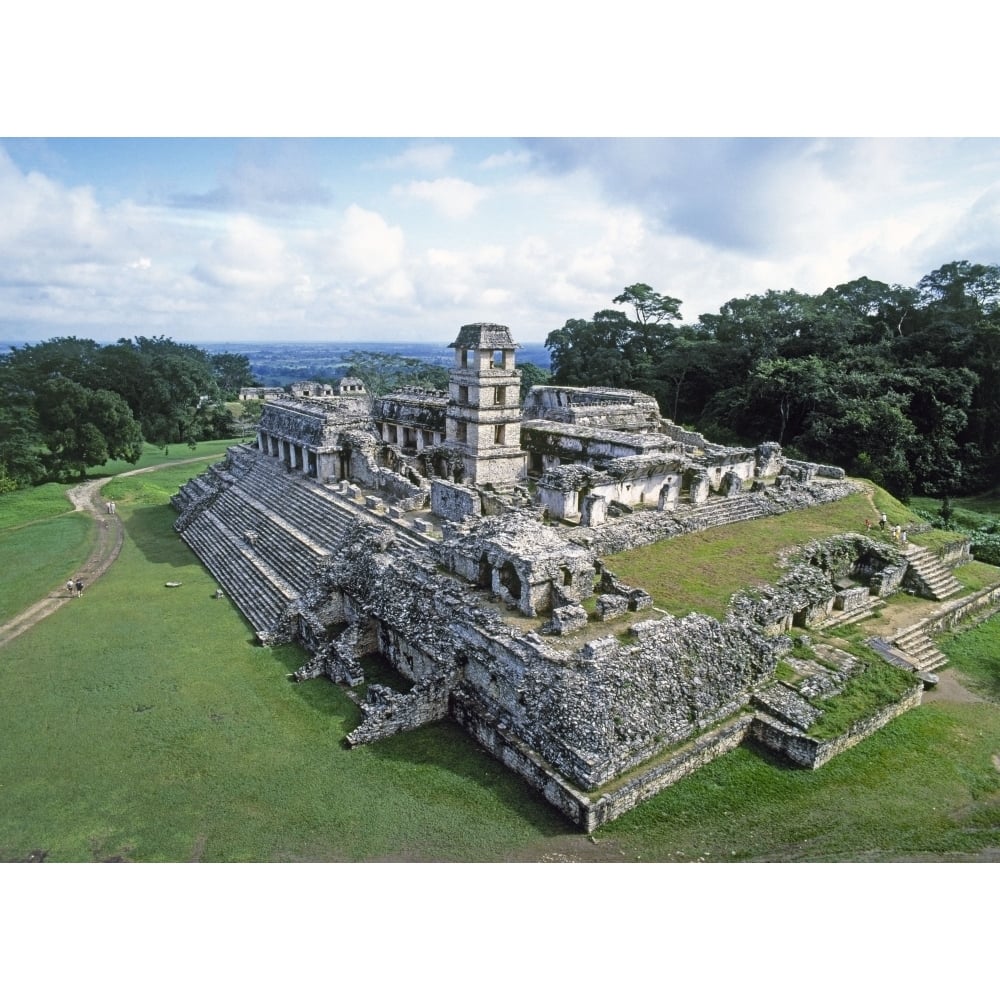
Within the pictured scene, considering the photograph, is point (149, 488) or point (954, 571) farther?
point (149, 488)

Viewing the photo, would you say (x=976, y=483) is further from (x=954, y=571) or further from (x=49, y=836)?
(x=49, y=836)

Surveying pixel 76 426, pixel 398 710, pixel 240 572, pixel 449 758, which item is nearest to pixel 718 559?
pixel 449 758

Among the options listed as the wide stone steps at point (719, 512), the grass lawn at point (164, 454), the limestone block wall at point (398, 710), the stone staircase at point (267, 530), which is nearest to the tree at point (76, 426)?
the grass lawn at point (164, 454)

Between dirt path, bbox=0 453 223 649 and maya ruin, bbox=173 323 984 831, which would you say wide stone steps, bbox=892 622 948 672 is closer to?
maya ruin, bbox=173 323 984 831

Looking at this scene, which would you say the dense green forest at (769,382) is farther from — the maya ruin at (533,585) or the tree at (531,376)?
the tree at (531,376)

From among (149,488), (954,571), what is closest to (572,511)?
(954,571)
